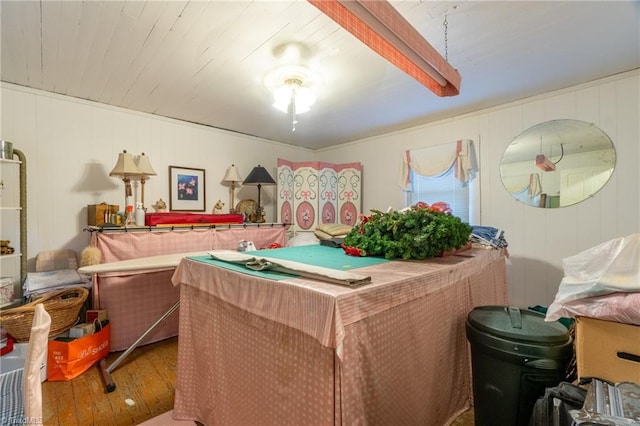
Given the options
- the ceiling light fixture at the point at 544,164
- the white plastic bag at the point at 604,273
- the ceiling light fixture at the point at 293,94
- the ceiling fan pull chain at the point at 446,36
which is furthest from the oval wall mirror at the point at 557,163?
the ceiling light fixture at the point at 293,94

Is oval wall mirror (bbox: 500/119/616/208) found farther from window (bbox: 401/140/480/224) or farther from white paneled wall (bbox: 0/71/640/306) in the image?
window (bbox: 401/140/480/224)

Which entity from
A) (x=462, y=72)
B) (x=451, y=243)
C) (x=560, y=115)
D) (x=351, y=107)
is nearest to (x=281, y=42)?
(x=351, y=107)

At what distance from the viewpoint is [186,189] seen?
12.4 ft

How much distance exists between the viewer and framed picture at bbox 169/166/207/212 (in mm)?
3646

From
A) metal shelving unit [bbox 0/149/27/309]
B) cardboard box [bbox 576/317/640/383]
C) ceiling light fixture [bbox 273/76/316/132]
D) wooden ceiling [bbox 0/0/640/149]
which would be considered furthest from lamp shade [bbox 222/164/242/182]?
cardboard box [bbox 576/317/640/383]

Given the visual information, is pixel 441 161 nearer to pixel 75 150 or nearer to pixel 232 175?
pixel 232 175

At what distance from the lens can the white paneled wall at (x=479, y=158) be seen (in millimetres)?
2594

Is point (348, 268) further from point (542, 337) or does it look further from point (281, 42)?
point (281, 42)

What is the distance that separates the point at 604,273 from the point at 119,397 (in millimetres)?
2900

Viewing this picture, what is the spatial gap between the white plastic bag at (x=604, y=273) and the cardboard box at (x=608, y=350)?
11 centimetres

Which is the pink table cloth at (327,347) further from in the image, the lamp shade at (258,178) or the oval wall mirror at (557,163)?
the lamp shade at (258,178)

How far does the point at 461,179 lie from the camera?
3.48m

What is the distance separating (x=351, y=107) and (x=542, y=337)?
2.80 metres

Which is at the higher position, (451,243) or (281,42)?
(281,42)
